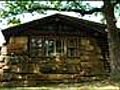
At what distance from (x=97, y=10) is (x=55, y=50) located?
4.34 m

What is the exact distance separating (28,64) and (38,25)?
2940 mm

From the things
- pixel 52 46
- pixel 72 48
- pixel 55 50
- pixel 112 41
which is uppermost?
pixel 112 41

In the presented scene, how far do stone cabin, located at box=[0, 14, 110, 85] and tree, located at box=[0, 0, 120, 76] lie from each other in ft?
4.47

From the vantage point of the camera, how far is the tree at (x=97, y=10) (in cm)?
1942

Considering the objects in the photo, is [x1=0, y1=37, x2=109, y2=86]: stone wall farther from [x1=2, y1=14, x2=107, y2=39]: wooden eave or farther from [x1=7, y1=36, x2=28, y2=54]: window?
[x1=2, y1=14, x2=107, y2=39]: wooden eave

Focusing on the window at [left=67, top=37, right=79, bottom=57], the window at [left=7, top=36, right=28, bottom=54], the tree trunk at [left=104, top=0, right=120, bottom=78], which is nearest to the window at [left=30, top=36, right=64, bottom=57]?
the window at [left=67, top=37, right=79, bottom=57]

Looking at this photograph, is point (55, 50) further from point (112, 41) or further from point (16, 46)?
point (112, 41)

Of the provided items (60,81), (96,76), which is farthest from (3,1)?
(96,76)

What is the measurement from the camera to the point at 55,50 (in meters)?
23.1

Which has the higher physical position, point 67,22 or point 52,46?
point 67,22

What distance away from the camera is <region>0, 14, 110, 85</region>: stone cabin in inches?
862

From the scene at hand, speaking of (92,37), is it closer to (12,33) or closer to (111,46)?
(111,46)

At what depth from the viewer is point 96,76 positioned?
21938 mm

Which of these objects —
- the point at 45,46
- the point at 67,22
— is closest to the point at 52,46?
the point at 45,46
